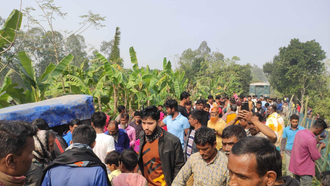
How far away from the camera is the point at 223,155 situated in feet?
8.32

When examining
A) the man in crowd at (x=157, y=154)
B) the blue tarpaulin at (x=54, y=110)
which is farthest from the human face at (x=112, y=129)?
the blue tarpaulin at (x=54, y=110)

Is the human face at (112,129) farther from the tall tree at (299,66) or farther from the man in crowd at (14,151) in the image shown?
the tall tree at (299,66)

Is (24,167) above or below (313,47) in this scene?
below

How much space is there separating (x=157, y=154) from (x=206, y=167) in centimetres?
92

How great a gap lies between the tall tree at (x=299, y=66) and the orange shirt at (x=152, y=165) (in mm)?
32905

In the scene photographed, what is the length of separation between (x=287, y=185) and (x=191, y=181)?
4.06ft

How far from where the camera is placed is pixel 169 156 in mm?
3127

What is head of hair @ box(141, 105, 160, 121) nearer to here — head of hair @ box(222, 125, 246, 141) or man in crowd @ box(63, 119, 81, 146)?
head of hair @ box(222, 125, 246, 141)

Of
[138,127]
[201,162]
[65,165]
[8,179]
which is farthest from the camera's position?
[138,127]

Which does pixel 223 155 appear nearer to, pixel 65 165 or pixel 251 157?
pixel 251 157

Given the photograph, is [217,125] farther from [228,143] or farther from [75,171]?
[75,171]

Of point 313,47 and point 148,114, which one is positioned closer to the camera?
point 148,114

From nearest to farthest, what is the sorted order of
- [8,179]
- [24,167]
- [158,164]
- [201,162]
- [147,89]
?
[8,179]
[24,167]
[201,162]
[158,164]
[147,89]

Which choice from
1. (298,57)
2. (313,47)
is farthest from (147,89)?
(313,47)
